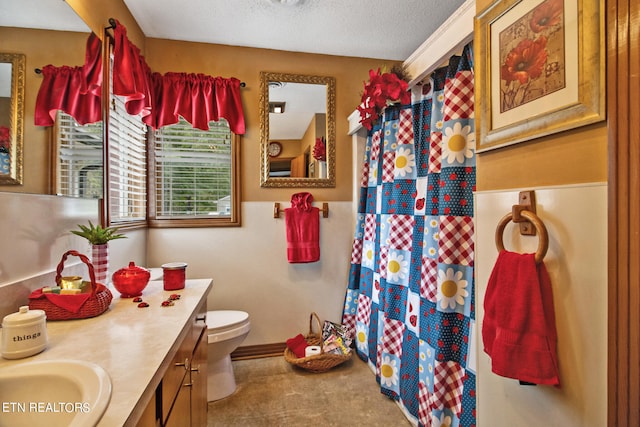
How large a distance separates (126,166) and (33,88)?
41.2 inches

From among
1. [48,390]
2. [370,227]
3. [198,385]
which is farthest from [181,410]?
[370,227]

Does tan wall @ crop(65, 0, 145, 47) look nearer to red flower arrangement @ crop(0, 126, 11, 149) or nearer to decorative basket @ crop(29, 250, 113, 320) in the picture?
red flower arrangement @ crop(0, 126, 11, 149)

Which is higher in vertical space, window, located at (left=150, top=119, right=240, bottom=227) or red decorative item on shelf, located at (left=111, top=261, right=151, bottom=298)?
window, located at (left=150, top=119, right=240, bottom=227)

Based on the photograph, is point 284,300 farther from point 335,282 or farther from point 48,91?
point 48,91

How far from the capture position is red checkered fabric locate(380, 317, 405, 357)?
6.25 ft

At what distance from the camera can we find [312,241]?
250cm

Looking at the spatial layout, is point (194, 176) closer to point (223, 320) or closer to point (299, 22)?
point (223, 320)

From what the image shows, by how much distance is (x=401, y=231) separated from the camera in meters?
1.92

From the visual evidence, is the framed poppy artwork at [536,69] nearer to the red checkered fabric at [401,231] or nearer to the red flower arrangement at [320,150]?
the red checkered fabric at [401,231]

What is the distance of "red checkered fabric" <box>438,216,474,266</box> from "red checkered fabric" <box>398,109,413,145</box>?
0.65m

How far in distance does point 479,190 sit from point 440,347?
0.77 metres

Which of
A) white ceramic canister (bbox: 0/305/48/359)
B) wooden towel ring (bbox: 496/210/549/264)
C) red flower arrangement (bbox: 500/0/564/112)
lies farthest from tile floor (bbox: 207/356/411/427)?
red flower arrangement (bbox: 500/0/564/112)

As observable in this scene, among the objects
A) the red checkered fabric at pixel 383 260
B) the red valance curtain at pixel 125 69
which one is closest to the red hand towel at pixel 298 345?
the red checkered fabric at pixel 383 260

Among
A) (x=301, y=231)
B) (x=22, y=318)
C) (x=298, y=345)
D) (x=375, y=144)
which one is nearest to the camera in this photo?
(x=22, y=318)
